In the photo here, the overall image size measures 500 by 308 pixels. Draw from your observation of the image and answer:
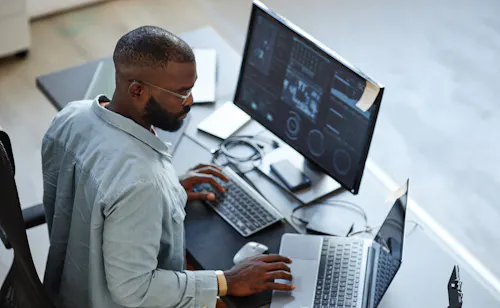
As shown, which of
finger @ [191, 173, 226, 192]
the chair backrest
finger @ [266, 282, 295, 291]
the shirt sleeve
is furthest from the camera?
finger @ [191, 173, 226, 192]

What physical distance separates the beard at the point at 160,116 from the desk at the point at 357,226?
379mm

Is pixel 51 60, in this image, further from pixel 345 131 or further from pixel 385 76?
pixel 345 131

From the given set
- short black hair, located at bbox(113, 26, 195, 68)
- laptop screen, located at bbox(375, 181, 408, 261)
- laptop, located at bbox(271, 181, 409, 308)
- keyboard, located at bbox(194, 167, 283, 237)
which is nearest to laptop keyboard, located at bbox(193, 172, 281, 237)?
keyboard, located at bbox(194, 167, 283, 237)

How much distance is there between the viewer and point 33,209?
96.0 inches

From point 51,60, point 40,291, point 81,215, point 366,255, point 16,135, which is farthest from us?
point 51,60

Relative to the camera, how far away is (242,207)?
8.10 ft

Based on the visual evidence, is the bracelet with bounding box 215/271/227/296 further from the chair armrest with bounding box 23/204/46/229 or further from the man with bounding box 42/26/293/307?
the chair armrest with bounding box 23/204/46/229

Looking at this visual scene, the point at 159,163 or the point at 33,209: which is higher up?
the point at 159,163

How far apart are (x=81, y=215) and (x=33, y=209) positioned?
0.39 m

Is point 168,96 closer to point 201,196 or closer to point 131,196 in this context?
point 131,196

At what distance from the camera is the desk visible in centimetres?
223

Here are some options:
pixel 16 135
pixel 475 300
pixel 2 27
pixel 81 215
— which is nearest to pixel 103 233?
pixel 81 215

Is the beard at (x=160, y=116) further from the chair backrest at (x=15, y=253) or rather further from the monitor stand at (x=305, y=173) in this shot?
the monitor stand at (x=305, y=173)

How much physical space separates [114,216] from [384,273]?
76cm
